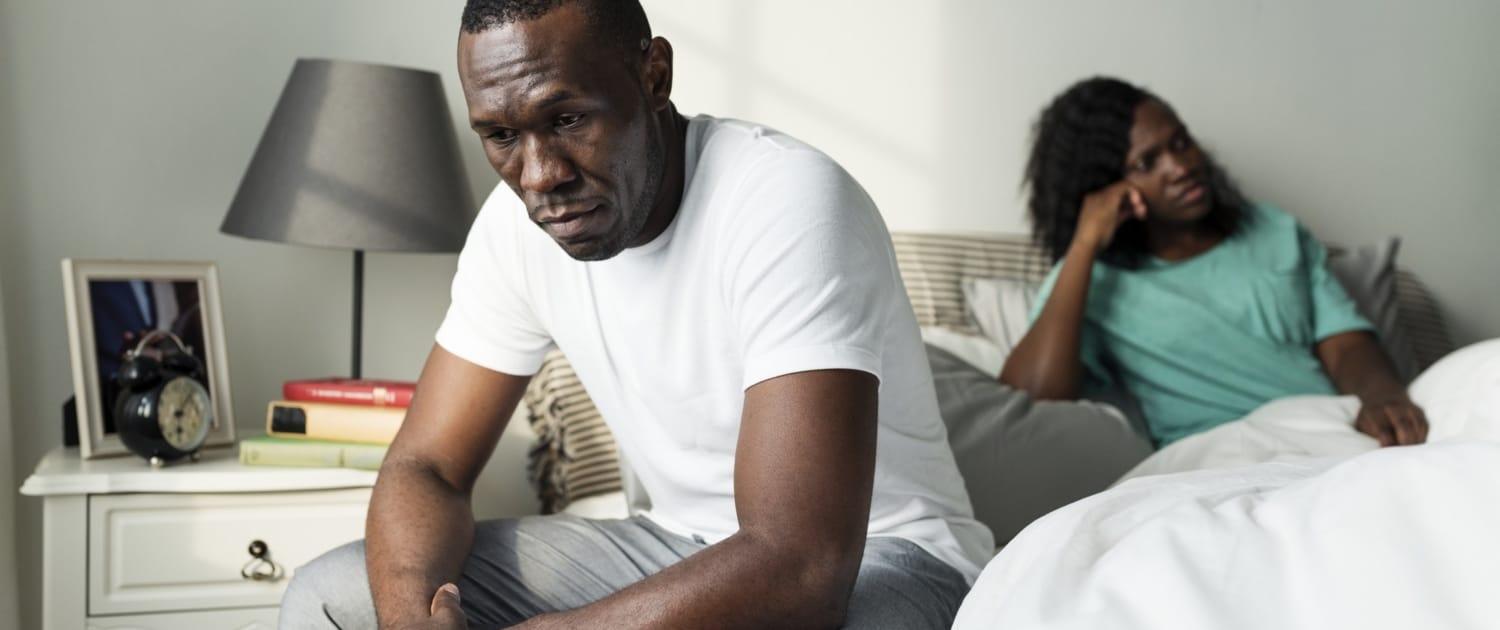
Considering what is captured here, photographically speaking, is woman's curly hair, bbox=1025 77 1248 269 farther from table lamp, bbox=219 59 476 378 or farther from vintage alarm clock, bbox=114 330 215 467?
vintage alarm clock, bbox=114 330 215 467

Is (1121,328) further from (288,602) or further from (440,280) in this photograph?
(288,602)

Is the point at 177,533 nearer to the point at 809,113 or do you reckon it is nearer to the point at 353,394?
the point at 353,394

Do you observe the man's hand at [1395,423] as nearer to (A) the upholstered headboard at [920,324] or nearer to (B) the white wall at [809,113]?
(A) the upholstered headboard at [920,324]

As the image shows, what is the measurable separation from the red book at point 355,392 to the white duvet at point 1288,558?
3.84 ft

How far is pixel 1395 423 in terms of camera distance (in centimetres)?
178

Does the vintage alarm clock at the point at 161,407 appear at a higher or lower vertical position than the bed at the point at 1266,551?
lower

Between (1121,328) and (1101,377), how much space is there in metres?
0.10

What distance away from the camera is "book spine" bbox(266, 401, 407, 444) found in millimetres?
1868

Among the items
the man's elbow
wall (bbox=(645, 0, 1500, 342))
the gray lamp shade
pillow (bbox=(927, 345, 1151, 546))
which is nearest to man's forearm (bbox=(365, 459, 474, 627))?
the man's elbow

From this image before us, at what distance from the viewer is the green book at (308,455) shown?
1.82 metres

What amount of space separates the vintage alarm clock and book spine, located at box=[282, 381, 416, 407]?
0.41ft

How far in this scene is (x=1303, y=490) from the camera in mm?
848

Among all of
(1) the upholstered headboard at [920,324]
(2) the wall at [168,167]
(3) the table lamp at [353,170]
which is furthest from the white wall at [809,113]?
(3) the table lamp at [353,170]

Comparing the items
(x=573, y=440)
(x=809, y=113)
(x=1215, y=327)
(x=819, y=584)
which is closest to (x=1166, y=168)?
(x=1215, y=327)
